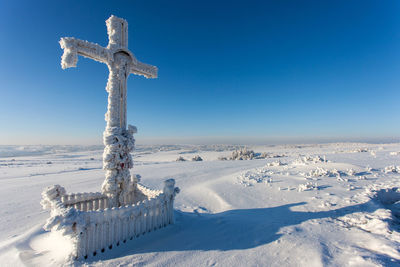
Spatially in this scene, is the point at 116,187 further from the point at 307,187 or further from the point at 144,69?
the point at 307,187

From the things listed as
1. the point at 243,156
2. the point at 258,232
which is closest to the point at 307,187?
the point at 258,232

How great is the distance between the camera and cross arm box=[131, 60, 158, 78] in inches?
226

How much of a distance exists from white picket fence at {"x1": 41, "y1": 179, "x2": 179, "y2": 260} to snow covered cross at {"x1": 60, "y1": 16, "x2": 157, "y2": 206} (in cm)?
128

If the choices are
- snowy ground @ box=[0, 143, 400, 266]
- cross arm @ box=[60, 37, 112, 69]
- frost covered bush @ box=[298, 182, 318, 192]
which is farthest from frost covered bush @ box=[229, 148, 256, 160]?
cross arm @ box=[60, 37, 112, 69]

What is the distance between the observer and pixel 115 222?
143 inches

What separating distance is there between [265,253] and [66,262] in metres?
3.48

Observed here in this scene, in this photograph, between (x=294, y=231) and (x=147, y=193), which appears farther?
(x=147, y=193)

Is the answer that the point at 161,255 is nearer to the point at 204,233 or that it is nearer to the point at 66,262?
the point at 204,233

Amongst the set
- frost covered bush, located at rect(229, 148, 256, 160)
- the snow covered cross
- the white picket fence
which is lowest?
frost covered bush, located at rect(229, 148, 256, 160)

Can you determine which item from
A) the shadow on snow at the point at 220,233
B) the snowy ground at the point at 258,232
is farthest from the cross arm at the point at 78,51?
the shadow on snow at the point at 220,233

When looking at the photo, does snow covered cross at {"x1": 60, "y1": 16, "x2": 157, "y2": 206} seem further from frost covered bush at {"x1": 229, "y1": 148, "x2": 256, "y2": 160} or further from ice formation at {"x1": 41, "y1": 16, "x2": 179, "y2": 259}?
frost covered bush at {"x1": 229, "y1": 148, "x2": 256, "y2": 160}

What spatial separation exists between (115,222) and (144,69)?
14.6 ft

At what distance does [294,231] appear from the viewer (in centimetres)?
431

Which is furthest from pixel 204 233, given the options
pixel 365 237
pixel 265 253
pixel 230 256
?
pixel 365 237
